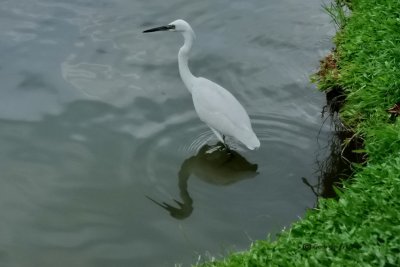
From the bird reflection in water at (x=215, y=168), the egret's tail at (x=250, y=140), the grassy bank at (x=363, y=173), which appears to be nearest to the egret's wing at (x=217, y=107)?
the egret's tail at (x=250, y=140)

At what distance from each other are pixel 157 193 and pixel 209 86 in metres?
1.42

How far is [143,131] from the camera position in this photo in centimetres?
717

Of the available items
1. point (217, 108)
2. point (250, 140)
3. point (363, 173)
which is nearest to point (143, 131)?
point (217, 108)

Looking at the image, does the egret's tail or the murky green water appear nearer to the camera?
the murky green water

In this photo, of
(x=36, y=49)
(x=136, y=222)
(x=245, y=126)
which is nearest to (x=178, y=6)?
(x=36, y=49)

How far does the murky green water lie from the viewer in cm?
595

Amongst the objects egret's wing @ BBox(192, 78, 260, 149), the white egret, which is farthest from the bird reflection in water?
egret's wing @ BBox(192, 78, 260, 149)

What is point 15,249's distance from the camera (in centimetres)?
575

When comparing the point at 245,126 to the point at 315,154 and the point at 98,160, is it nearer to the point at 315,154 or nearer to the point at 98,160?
the point at 315,154

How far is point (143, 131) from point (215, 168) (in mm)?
880

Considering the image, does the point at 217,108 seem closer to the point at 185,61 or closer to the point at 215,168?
the point at 215,168

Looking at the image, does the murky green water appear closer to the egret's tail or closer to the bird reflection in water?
the bird reflection in water

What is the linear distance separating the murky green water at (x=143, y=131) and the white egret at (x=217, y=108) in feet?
1.10

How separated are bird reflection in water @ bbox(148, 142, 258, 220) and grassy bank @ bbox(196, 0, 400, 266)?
1097 millimetres
